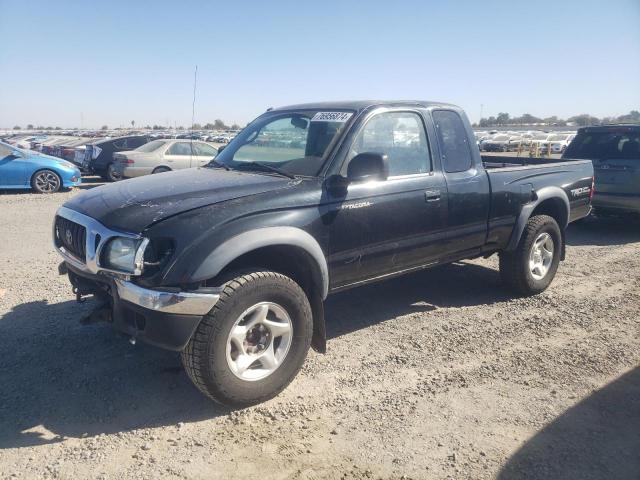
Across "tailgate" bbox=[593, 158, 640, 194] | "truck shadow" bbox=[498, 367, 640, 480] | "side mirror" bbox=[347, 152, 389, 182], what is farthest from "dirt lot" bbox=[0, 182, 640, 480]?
"tailgate" bbox=[593, 158, 640, 194]

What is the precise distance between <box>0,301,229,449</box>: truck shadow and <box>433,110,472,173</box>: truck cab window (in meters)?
2.85

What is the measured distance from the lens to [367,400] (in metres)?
3.55

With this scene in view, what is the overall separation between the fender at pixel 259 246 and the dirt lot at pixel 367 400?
2.93ft

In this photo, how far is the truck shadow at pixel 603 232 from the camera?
8516 mm

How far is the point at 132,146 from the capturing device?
17.4 m

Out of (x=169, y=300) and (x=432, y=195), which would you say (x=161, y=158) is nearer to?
(x=432, y=195)

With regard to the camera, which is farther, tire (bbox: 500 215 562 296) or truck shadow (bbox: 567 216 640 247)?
truck shadow (bbox: 567 216 640 247)

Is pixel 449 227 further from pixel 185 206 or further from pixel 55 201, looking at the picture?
pixel 55 201

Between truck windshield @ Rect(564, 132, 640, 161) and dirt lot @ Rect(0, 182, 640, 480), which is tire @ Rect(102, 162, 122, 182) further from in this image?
truck windshield @ Rect(564, 132, 640, 161)

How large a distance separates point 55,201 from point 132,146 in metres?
6.25

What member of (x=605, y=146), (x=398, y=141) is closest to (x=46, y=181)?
(x=398, y=141)

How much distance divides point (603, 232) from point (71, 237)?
873 cm

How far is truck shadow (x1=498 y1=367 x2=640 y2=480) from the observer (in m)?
2.84

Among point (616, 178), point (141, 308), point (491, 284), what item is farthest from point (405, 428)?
point (616, 178)
